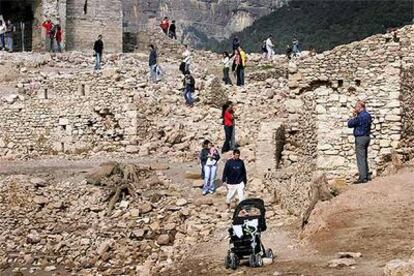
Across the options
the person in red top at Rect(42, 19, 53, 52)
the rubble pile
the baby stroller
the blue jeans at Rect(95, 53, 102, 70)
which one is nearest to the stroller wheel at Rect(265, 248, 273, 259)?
the baby stroller

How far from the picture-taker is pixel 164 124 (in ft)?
77.0

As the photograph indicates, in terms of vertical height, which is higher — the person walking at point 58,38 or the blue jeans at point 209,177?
the person walking at point 58,38

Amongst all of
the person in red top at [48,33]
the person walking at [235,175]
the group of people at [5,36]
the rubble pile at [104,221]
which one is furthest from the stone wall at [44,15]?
the person walking at [235,175]

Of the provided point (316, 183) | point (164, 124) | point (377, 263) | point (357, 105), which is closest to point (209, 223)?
point (316, 183)

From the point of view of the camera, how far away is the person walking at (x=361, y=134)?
14852 millimetres

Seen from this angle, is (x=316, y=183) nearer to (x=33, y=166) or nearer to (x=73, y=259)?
(x=73, y=259)

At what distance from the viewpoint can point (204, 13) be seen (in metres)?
68.1

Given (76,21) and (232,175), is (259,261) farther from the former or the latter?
(76,21)

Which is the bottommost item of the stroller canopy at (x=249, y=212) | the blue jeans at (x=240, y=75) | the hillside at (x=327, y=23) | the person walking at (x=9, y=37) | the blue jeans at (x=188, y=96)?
the stroller canopy at (x=249, y=212)

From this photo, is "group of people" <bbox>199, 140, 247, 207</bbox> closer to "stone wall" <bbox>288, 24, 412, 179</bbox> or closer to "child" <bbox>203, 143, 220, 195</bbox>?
"child" <bbox>203, 143, 220, 195</bbox>

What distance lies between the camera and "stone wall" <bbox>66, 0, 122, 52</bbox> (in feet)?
116

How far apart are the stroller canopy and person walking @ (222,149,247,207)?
2432 mm

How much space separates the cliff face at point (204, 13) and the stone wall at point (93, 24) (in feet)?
82.9

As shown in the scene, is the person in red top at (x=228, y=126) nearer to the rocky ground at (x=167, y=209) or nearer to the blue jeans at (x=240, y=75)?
the rocky ground at (x=167, y=209)
